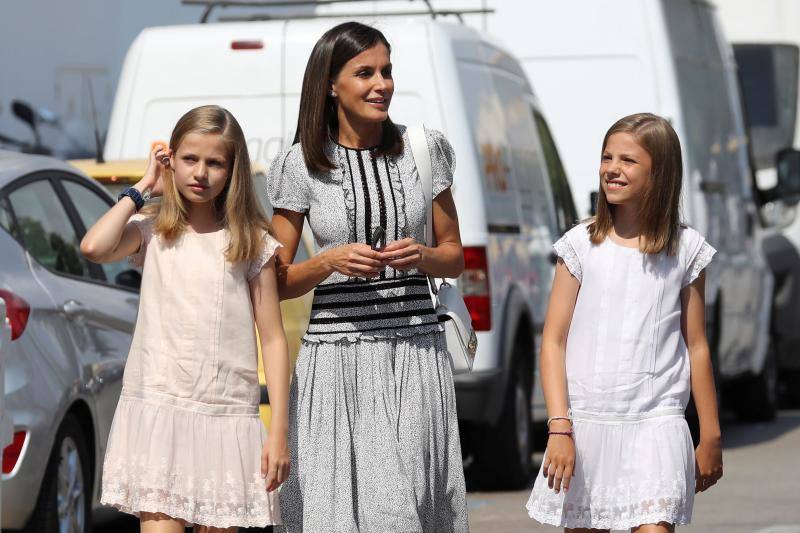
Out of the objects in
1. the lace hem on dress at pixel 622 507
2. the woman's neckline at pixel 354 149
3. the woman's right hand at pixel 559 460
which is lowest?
the lace hem on dress at pixel 622 507

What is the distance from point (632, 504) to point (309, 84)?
4.51ft

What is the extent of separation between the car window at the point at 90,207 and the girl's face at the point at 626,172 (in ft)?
10.4

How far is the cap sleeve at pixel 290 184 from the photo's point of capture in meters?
4.98

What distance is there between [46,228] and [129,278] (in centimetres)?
64

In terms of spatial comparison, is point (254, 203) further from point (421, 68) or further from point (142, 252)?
point (421, 68)

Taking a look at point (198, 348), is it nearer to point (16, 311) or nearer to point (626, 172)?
point (626, 172)

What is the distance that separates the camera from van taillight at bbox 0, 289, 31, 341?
21.4ft

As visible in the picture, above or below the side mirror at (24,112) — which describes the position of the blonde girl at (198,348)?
below

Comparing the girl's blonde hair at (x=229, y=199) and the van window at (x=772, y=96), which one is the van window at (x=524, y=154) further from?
the van window at (x=772, y=96)

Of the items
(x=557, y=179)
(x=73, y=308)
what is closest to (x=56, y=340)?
(x=73, y=308)

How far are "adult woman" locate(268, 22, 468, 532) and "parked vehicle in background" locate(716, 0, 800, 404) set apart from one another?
34.1ft

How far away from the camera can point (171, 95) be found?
32.1ft

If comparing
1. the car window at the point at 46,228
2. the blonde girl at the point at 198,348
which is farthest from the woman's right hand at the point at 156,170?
the car window at the point at 46,228

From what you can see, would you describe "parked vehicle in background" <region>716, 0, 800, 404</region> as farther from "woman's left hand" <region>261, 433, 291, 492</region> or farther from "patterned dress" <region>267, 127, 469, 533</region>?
"woman's left hand" <region>261, 433, 291, 492</region>
